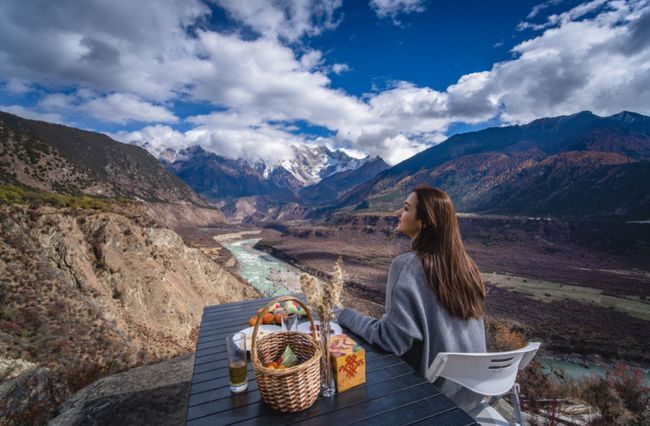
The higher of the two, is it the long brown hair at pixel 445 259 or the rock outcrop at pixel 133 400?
the long brown hair at pixel 445 259

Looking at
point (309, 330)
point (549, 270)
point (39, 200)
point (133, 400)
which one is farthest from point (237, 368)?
point (549, 270)

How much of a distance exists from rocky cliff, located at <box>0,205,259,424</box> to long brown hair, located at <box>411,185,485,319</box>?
524cm

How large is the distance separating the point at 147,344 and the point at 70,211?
28.9 ft

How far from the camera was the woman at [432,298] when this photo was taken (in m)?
2.07

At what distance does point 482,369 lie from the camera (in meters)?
2.09

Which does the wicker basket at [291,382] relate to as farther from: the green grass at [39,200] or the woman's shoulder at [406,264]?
the green grass at [39,200]

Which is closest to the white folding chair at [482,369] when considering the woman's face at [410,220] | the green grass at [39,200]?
the woman's face at [410,220]

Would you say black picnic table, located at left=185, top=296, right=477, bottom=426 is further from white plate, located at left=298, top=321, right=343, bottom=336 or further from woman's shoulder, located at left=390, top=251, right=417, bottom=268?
woman's shoulder, located at left=390, top=251, right=417, bottom=268

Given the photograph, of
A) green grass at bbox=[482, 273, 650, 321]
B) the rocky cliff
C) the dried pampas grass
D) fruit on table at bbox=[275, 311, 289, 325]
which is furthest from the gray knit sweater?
green grass at bbox=[482, 273, 650, 321]

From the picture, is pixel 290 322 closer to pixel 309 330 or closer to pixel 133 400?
pixel 309 330

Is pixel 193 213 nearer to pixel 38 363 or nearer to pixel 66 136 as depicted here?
pixel 66 136

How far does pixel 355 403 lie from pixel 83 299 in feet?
40.5

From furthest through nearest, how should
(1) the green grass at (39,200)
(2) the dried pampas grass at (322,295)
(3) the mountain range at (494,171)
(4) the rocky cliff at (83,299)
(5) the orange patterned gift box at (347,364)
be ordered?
1. (3) the mountain range at (494,171)
2. (1) the green grass at (39,200)
3. (4) the rocky cliff at (83,299)
4. (5) the orange patterned gift box at (347,364)
5. (2) the dried pampas grass at (322,295)

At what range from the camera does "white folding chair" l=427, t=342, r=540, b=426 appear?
200 cm
